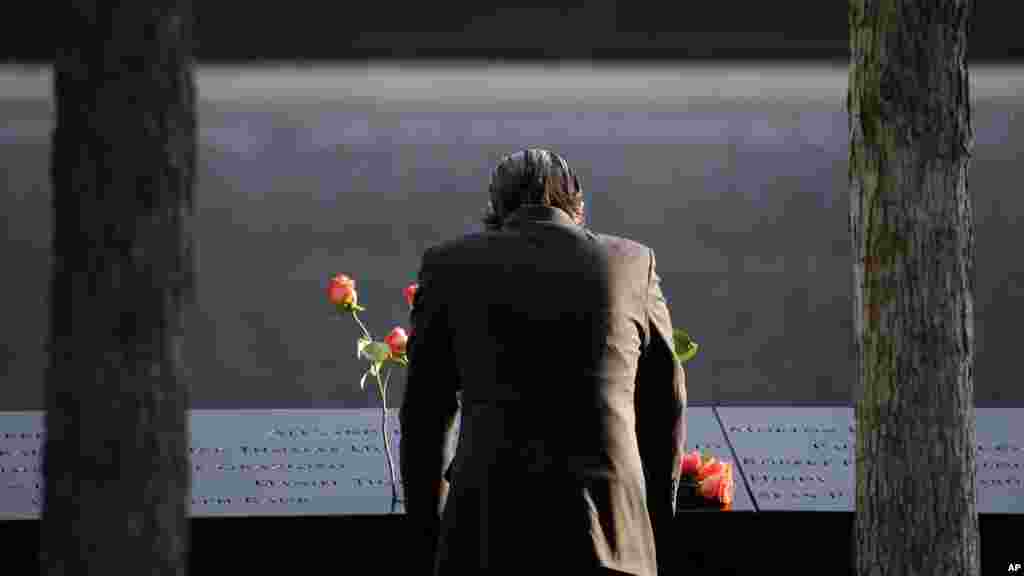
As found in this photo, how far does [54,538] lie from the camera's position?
7.42 feet

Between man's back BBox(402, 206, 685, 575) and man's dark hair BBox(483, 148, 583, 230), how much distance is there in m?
0.02

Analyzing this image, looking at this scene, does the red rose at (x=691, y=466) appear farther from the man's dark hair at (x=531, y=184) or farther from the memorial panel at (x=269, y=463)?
the man's dark hair at (x=531, y=184)

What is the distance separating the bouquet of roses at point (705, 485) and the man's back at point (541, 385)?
3.14 ft

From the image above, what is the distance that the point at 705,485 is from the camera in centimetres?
361

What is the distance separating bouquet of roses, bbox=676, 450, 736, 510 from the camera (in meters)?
3.61

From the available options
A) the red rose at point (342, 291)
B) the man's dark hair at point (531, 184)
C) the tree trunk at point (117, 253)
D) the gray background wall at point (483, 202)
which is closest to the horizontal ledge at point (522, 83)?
the gray background wall at point (483, 202)

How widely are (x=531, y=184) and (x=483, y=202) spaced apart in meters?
2.09

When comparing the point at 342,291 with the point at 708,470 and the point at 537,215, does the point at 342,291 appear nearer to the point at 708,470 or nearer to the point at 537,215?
the point at 708,470

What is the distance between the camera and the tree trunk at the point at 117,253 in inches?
86.0

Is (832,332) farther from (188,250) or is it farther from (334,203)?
(188,250)

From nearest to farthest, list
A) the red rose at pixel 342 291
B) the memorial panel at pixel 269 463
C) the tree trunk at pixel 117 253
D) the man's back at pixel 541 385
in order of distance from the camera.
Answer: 1. the tree trunk at pixel 117 253
2. the man's back at pixel 541 385
3. the memorial panel at pixel 269 463
4. the red rose at pixel 342 291

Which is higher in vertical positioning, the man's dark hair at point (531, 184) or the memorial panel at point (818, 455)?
the man's dark hair at point (531, 184)

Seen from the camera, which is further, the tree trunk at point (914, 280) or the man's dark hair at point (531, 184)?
Result: the tree trunk at point (914, 280)

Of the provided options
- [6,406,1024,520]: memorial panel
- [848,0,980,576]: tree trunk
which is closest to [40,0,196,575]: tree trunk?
[848,0,980,576]: tree trunk
